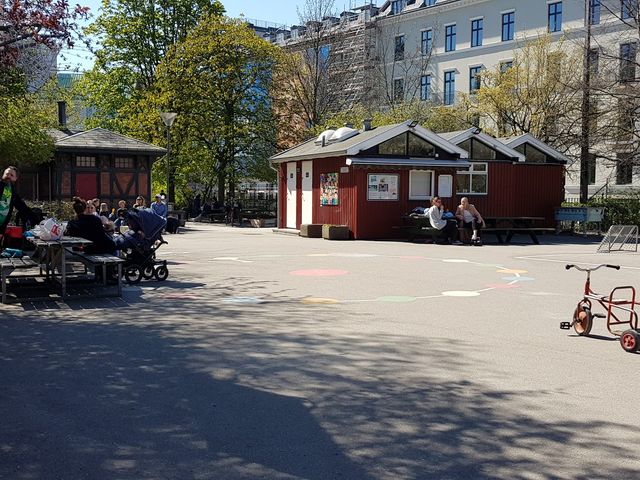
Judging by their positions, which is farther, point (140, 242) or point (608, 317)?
point (140, 242)

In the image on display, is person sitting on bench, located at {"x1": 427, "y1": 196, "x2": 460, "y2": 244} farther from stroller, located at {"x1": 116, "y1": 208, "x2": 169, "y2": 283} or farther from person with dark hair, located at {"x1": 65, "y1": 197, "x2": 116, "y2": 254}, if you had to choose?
person with dark hair, located at {"x1": 65, "y1": 197, "x2": 116, "y2": 254}

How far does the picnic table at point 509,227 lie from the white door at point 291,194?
829cm

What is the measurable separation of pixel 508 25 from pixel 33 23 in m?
47.1

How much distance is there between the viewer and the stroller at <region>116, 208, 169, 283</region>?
12984mm

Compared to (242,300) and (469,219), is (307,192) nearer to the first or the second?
(469,219)

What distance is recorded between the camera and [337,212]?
27.2 m

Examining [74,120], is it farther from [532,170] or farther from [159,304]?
[159,304]

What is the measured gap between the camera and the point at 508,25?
54.8 m

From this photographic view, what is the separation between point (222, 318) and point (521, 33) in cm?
4972

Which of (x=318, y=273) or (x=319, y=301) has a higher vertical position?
(x=318, y=273)

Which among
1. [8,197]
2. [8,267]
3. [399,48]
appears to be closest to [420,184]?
[8,197]

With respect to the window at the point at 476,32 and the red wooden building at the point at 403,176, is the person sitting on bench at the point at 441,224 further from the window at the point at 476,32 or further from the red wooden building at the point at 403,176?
the window at the point at 476,32

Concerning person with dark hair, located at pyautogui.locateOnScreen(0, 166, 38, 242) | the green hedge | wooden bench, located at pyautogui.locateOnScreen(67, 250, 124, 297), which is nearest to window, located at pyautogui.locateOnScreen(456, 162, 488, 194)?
the green hedge

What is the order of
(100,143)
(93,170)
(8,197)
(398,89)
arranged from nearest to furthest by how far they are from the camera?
(8,197) < (100,143) < (93,170) < (398,89)
